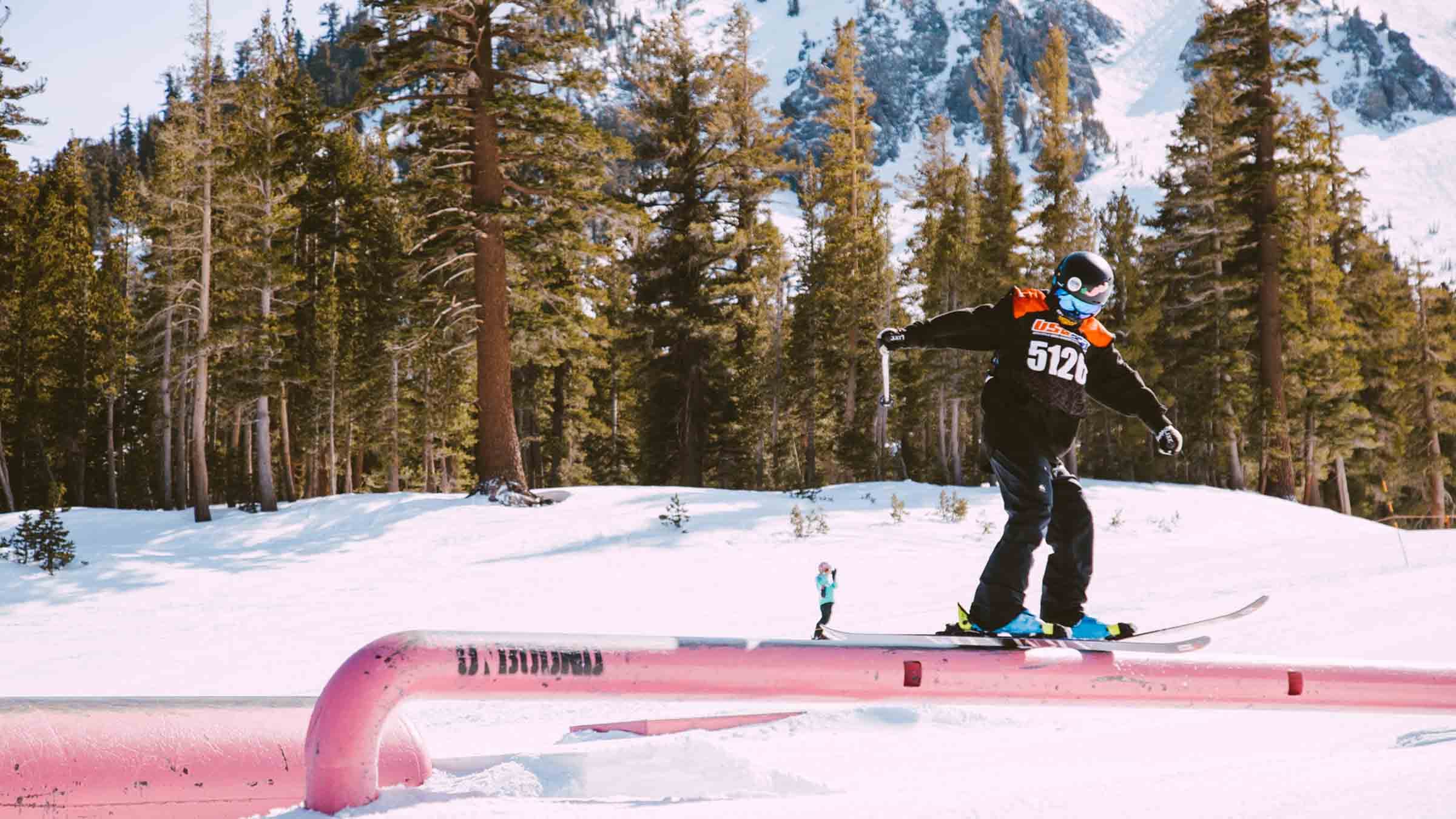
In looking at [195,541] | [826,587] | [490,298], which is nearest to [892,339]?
[826,587]

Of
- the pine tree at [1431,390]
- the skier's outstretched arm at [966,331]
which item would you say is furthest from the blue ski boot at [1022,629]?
the pine tree at [1431,390]

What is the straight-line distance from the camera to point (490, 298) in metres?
18.4

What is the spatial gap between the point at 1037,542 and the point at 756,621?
641cm

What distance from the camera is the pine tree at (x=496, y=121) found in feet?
58.2

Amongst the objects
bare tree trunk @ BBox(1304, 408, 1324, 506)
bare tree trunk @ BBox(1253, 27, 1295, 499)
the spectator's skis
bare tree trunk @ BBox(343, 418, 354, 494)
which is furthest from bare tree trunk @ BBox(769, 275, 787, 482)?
the spectator's skis

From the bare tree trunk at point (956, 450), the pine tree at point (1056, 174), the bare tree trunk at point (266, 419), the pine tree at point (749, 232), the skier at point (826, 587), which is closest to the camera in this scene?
the skier at point (826, 587)

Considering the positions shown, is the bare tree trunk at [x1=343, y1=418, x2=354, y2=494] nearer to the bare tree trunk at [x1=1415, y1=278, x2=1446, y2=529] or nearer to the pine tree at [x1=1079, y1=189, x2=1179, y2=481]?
the pine tree at [x1=1079, y1=189, x2=1179, y2=481]

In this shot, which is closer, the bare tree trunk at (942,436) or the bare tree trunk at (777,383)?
the bare tree trunk at (942,436)

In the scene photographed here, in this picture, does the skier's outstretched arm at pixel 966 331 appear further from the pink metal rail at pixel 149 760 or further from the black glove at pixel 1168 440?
the pink metal rail at pixel 149 760

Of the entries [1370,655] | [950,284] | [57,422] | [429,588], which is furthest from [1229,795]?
[57,422]

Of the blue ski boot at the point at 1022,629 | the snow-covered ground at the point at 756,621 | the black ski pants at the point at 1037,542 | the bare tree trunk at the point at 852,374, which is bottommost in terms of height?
the snow-covered ground at the point at 756,621

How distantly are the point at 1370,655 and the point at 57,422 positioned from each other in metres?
51.2

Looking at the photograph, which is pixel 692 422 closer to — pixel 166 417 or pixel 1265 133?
pixel 1265 133

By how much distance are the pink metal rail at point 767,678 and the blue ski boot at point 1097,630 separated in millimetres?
451
